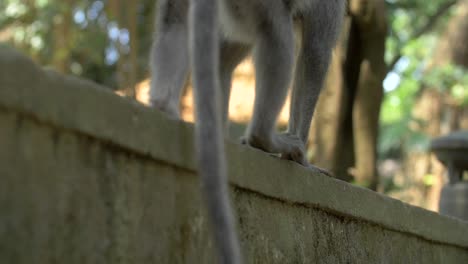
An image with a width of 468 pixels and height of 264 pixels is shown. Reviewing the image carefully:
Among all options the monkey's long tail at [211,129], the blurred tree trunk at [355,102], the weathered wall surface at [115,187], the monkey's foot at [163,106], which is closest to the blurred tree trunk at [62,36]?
the blurred tree trunk at [355,102]

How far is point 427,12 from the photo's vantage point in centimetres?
1587

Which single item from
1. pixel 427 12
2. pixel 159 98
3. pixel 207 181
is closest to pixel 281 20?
pixel 159 98

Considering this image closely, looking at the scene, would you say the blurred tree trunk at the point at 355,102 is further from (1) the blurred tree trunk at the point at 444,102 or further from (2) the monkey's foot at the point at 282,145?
(1) the blurred tree trunk at the point at 444,102

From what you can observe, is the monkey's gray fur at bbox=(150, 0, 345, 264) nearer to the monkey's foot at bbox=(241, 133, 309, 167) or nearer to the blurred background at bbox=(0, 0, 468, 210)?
the monkey's foot at bbox=(241, 133, 309, 167)

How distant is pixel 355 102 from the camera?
897 cm

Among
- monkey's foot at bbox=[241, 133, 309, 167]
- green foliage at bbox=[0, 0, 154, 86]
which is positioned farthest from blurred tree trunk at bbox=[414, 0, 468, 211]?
monkey's foot at bbox=[241, 133, 309, 167]

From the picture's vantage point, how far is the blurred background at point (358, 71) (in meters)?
8.84

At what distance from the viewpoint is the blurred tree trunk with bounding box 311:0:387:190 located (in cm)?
873

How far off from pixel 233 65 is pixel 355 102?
453 cm

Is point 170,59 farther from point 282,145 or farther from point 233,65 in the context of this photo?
point 233,65

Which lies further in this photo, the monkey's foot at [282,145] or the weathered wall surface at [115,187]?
the monkey's foot at [282,145]

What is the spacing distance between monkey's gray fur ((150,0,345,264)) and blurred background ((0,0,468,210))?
636 mm

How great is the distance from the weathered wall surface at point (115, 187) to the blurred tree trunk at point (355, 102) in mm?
4826

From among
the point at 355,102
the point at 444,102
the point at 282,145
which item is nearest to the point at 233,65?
the point at 282,145
